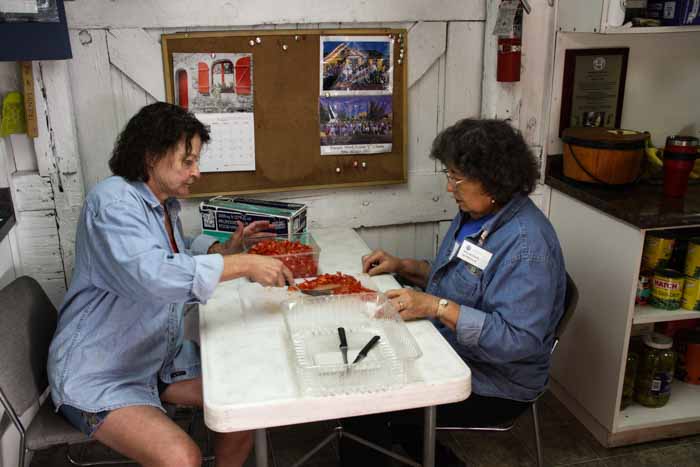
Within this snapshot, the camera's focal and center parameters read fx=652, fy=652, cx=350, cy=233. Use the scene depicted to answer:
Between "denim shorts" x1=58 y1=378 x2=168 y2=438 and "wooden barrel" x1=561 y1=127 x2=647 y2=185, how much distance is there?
2.05 m

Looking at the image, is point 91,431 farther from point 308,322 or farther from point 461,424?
point 461,424

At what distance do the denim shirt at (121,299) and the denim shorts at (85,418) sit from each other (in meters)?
0.03

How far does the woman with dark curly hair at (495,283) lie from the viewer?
6.18 ft

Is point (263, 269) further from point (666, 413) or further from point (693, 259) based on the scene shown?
point (666, 413)

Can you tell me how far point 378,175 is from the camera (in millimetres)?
2902

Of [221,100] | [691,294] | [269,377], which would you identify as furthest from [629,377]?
[221,100]

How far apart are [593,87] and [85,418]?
2.45m

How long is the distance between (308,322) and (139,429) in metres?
0.55

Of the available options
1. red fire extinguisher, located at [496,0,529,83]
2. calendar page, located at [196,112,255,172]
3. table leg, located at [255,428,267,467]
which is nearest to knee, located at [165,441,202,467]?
table leg, located at [255,428,267,467]

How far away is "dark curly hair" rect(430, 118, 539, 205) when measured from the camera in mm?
1979

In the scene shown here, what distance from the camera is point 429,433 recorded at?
5.85ft

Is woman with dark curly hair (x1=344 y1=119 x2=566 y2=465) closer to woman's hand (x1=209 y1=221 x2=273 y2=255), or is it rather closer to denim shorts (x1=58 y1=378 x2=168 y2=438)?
woman's hand (x1=209 y1=221 x2=273 y2=255)

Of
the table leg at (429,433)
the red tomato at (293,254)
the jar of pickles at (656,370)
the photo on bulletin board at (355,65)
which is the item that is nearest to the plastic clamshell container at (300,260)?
the red tomato at (293,254)

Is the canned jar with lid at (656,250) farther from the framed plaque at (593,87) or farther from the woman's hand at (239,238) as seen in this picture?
the woman's hand at (239,238)
